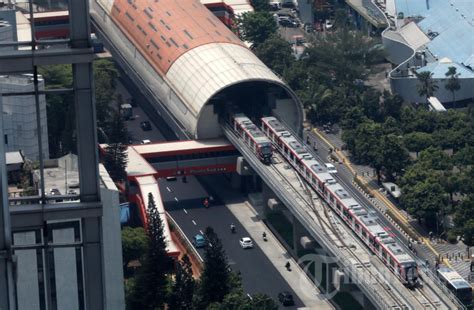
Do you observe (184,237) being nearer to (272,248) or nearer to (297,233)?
(272,248)

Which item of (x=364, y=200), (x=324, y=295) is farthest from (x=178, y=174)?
(x=324, y=295)

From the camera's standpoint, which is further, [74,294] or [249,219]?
[249,219]

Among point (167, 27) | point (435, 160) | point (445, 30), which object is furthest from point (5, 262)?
point (445, 30)

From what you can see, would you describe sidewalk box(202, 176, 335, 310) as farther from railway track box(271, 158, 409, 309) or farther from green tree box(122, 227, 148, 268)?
green tree box(122, 227, 148, 268)

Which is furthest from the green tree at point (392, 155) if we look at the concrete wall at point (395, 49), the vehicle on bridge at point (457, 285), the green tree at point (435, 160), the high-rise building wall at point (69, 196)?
the high-rise building wall at point (69, 196)

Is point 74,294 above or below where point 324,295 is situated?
above

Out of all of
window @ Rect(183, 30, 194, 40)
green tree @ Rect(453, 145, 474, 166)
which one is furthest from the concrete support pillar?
green tree @ Rect(453, 145, 474, 166)

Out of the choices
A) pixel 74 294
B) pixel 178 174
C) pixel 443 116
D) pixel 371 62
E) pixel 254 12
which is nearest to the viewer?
pixel 74 294

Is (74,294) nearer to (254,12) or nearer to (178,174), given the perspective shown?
(178,174)
